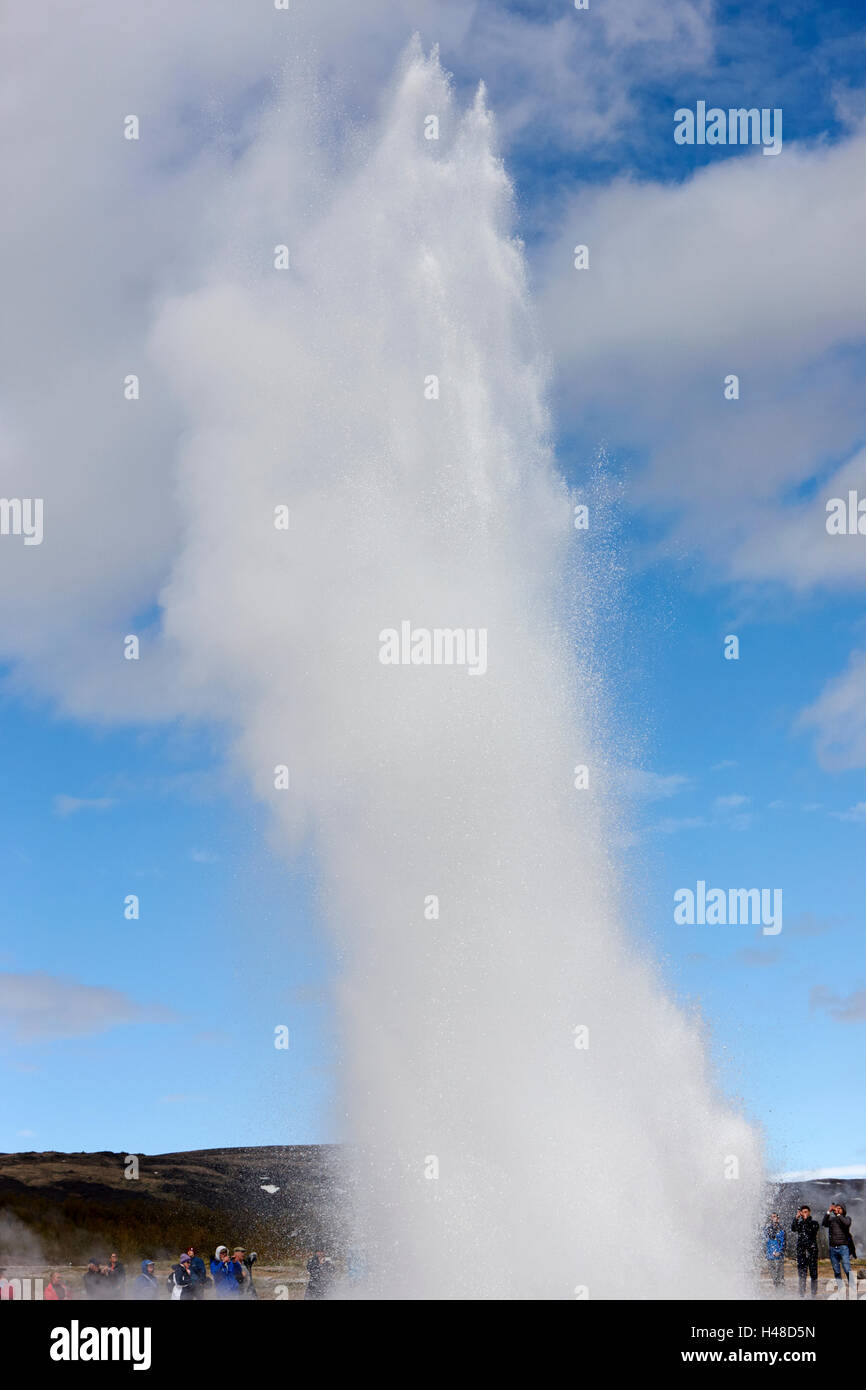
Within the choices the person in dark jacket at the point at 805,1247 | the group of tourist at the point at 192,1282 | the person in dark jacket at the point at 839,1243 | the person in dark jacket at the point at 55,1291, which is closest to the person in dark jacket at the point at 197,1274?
the group of tourist at the point at 192,1282

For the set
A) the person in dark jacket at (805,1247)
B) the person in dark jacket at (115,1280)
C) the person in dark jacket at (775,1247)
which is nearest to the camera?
the person in dark jacket at (805,1247)

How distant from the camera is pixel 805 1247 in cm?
2784

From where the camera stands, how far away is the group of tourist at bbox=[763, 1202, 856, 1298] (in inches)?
1085

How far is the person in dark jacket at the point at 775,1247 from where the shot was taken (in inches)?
1110

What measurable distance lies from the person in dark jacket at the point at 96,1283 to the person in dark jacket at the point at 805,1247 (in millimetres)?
15430

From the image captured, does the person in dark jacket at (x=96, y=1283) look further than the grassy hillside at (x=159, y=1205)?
No

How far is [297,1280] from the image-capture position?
112 ft

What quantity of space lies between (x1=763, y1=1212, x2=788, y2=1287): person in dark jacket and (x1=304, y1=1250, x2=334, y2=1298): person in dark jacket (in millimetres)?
9667

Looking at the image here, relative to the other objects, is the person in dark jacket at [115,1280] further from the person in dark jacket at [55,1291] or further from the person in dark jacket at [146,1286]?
the person in dark jacket at [55,1291]

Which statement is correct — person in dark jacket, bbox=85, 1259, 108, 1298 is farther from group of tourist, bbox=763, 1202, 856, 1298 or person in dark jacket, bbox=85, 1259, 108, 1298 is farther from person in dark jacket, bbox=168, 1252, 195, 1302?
group of tourist, bbox=763, 1202, 856, 1298

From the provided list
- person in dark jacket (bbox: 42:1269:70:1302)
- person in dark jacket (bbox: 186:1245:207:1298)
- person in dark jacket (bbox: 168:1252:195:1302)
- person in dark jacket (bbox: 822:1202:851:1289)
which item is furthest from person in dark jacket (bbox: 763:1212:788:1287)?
person in dark jacket (bbox: 42:1269:70:1302)

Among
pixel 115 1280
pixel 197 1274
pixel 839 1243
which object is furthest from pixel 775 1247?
pixel 115 1280
